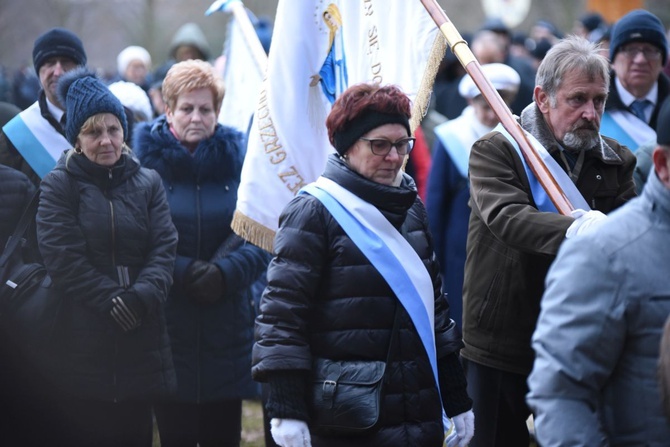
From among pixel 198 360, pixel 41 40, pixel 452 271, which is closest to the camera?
pixel 198 360

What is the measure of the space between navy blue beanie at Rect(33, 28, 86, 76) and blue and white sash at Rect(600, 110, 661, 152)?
9.74 feet

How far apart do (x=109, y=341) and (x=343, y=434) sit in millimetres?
1602

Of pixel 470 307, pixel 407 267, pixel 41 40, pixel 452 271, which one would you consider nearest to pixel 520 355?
pixel 470 307

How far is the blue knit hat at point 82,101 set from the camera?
5.80m

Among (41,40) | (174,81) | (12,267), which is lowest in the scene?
(12,267)

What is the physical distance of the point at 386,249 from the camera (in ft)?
15.2

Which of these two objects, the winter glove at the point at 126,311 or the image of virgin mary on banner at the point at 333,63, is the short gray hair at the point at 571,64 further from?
the winter glove at the point at 126,311

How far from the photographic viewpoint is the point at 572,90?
5.14 meters

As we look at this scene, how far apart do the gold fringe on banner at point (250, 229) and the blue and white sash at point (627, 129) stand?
2025 mm

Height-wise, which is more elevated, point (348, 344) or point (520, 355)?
point (348, 344)

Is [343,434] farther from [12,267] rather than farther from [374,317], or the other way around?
[12,267]

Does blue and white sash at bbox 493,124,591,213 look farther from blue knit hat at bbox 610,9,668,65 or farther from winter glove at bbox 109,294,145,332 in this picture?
blue knit hat at bbox 610,9,668,65

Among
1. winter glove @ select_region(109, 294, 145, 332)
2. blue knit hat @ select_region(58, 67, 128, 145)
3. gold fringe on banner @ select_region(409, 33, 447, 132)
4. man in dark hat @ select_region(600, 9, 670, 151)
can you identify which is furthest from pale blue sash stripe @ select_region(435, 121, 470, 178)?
winter glove @ select_region(109, 294, 145, 332)

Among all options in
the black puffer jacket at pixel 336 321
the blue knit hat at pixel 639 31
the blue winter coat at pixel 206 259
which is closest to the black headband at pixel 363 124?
the black puffer jacket at pixel 336 321
